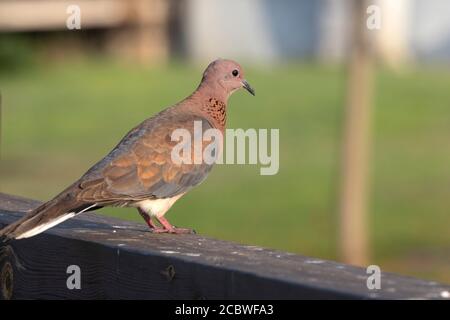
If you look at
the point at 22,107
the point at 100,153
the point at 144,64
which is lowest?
the point at 100,153

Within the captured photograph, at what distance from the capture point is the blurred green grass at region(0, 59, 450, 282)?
1396cm

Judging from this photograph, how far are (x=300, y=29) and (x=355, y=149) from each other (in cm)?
2089

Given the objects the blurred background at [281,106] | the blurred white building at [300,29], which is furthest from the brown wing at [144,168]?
the blurred white building at [300,29]

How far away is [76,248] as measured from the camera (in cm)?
369

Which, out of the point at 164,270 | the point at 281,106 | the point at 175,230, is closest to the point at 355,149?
the point at 175,230

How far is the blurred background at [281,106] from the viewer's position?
518 inches

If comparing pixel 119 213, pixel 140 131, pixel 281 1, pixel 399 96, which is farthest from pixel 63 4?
pixel 140 131

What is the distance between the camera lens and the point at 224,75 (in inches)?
217

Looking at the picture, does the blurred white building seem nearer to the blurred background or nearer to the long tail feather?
the blurred background

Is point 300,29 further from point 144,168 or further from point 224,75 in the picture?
point 144,168

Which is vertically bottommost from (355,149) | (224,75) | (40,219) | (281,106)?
(40,219)

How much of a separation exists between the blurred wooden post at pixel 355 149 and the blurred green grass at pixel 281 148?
0.30 m

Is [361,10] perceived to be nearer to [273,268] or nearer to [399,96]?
[273,268]

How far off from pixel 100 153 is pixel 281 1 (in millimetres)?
15114
